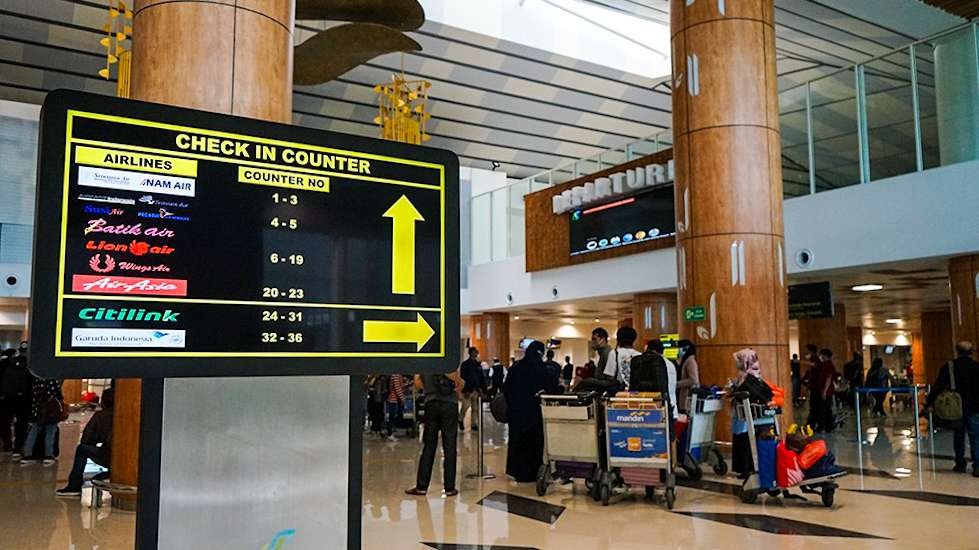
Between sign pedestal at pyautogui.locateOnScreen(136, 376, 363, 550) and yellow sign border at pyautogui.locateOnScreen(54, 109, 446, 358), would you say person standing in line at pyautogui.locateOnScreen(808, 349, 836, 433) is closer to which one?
yellow sign border at pyautogui.locateOnScreen(54, 109, 446, 358)

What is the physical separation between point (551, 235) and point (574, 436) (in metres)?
11.0

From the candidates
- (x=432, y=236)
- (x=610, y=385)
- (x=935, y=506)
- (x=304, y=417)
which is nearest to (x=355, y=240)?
(x=432, y=236)

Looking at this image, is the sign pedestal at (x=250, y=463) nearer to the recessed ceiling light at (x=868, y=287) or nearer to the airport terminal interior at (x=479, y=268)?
the airport terminal interior at (x=479, y=268)

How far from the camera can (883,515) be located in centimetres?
604

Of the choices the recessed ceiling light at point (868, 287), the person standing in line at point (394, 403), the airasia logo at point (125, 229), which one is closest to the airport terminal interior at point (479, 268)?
the airasia logo at point (125, 229)

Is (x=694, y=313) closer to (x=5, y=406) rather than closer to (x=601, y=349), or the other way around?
(x=601, y=349)

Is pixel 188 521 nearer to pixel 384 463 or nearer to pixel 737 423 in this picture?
pixel 737 423

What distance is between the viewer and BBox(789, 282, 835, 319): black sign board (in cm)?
1284

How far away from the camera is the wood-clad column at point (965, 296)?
10172 millimetres

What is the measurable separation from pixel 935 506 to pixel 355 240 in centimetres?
601

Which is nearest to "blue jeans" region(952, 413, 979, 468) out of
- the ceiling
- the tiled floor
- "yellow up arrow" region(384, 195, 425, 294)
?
the tiled floor

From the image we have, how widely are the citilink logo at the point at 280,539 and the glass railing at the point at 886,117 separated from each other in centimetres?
1049

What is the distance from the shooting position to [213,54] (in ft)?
8.80

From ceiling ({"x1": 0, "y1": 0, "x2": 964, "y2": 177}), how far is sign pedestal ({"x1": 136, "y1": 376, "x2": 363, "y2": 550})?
15.5m
